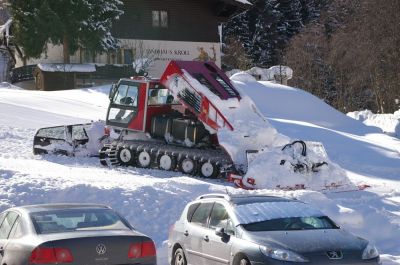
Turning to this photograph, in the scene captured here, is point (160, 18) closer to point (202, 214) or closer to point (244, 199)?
point (202, 214)

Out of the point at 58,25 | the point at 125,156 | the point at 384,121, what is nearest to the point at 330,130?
the point at 384,121

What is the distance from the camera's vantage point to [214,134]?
21.8 metres

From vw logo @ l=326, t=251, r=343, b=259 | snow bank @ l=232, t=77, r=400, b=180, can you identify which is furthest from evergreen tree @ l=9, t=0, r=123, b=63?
vw logo @ l=326, t=251, r=343, b=259

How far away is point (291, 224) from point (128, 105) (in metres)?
14.0

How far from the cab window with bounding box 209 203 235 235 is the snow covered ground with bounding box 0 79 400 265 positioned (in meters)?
2.26

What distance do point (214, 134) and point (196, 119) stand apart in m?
0.84

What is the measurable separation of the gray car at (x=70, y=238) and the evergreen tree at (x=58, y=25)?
38454 mm

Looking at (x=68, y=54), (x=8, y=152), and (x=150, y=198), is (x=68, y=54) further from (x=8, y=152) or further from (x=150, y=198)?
(x=150, y=198)

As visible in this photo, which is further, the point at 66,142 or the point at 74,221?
the point at 66,142

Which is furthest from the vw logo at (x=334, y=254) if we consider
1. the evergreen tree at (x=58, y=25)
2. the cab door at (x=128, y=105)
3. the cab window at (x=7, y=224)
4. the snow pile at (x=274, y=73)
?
the evergreen tree at (x=58, y=25)

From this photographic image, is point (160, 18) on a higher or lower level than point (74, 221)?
higher

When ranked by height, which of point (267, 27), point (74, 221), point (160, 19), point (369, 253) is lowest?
point (369, 253)

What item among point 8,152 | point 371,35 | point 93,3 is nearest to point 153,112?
point 8,152

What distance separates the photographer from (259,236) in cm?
988
